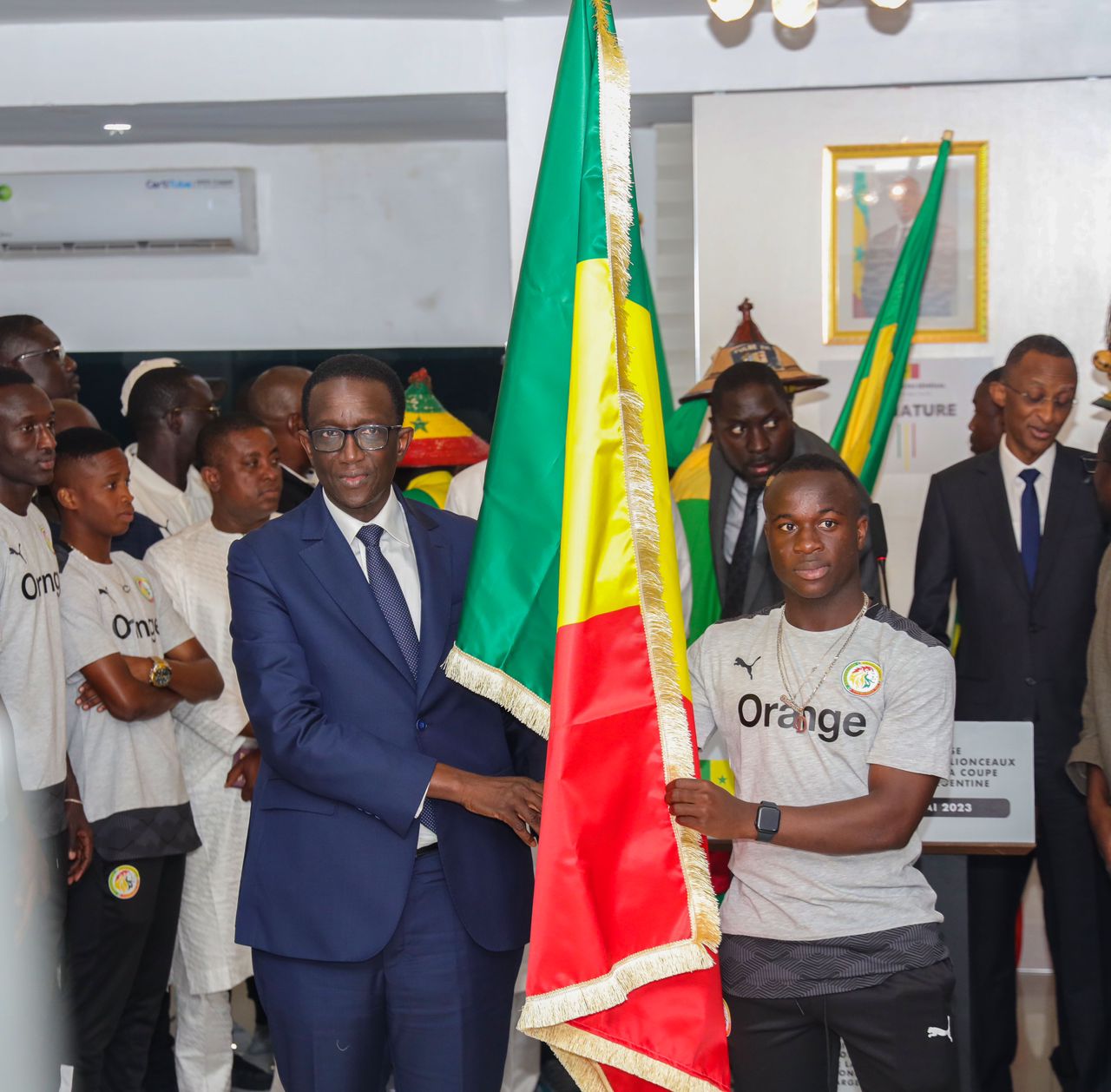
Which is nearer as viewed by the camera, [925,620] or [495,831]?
[495,831]

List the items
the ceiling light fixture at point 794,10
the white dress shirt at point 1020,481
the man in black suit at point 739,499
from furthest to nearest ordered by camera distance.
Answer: the ceiling light fixture at point 794,10 < the white dress shirt at point 1020,481 < the man in black suit at point 739,499

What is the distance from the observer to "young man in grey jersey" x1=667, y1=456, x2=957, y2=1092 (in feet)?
7.30

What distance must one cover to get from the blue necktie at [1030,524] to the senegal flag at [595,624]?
1.76m

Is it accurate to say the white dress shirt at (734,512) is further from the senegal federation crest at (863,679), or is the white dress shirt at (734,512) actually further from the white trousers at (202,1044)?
the white trousers at (202,1044)

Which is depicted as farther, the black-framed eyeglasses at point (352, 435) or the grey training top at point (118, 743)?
Result: the grey training top at point (118, 743)

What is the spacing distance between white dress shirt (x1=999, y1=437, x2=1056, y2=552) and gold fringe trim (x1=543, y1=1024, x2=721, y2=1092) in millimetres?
2105

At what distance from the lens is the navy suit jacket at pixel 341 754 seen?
220 cm

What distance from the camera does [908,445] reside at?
5027mm

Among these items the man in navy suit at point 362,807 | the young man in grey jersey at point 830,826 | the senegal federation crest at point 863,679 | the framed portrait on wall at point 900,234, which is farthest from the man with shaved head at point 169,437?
the senegal federation crest at point 863,679

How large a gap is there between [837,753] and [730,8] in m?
3.06

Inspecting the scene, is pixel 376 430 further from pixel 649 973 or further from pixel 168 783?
pixel 168 783

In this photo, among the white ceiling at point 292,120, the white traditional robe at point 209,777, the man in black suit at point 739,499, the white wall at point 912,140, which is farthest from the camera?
the white ceiling at point 292,120

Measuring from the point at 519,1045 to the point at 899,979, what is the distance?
1455mm

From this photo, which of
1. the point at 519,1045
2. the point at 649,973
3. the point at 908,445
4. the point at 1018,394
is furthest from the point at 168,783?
the point at 908,445
